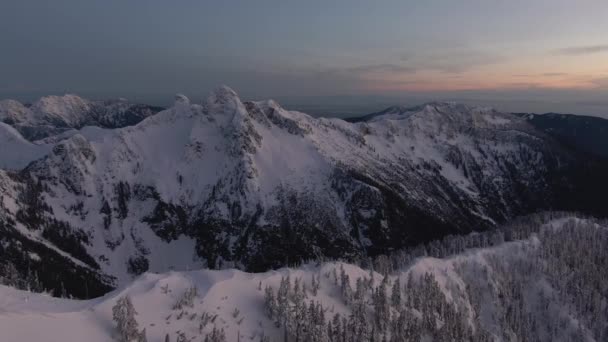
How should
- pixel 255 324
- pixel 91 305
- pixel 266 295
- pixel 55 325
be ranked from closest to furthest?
pixel 55 325, pixel 91 305, pixel 255 324, pixel 266 295

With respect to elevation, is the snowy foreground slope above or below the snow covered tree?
below

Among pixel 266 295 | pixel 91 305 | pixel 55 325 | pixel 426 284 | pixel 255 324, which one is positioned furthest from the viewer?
pixel 426 284

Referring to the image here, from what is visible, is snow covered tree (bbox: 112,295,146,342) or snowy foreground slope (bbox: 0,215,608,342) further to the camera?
snowy foreground slope (bbox: 0,215,608,342)

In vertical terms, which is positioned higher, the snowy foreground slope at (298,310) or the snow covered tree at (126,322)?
the snow covered tree at (126,322)

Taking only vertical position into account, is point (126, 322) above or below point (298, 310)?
above

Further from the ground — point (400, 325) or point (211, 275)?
point (211, 275)

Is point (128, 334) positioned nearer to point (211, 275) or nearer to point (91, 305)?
point (91, 305)

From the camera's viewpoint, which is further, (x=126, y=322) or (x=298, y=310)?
(x=298, y=310)

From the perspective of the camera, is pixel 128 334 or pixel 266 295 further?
pixel 266 295

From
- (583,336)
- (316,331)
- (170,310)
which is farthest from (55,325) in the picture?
(583,336)

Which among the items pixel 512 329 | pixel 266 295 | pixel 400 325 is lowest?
pixel 512 329

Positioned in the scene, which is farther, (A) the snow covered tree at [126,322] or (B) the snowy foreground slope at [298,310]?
(B) the snowy foreground slope at [298,310]
